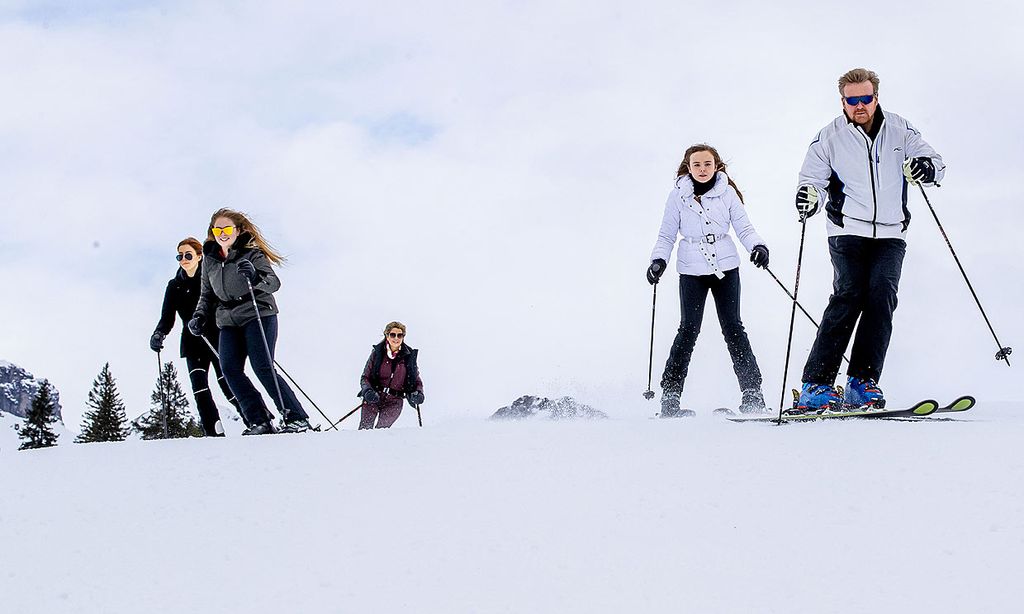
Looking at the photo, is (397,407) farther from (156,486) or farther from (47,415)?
(47,415)

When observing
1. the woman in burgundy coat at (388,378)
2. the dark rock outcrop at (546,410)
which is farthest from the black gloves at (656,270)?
the woman in burgundy coat at (388,378)

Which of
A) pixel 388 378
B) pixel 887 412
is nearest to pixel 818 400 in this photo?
pixel 887 412

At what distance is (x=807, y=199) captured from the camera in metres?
6.09

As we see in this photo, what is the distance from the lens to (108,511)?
4.51 metres

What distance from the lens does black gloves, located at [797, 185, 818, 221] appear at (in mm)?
6093

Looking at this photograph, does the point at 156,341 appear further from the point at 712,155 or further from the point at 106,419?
the point at 106,419

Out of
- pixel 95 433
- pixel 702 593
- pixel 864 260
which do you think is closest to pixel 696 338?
pixel 864 260

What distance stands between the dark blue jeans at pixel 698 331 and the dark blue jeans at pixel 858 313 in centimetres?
153

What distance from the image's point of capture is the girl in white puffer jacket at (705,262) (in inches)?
299

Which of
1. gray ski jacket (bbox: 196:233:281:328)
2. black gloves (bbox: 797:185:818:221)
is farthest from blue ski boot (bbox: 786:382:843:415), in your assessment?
gray ski jacket (bbox: 196:233:281:328)

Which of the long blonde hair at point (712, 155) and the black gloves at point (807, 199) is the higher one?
the long blonde hair at point (712, 155)

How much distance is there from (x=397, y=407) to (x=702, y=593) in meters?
6.65

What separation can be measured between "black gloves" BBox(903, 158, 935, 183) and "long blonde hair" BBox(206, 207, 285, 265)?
4.71m

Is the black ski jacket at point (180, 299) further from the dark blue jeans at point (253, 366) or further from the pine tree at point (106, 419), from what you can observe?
the pine tree at point (106, 419)
